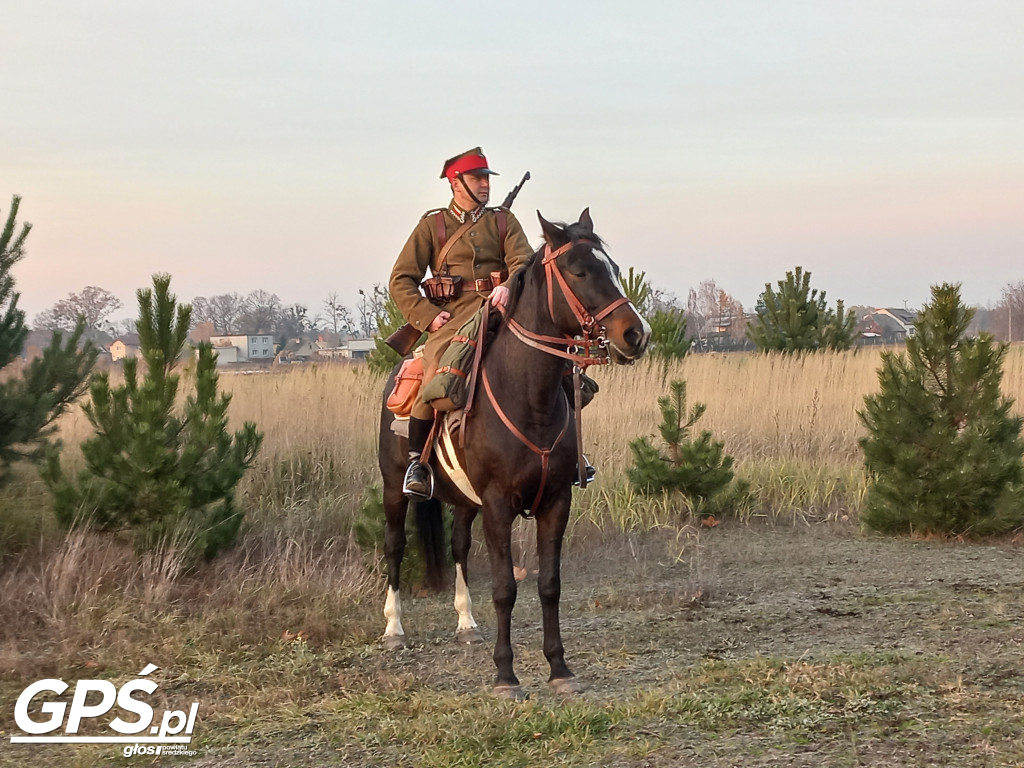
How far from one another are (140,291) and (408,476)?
2.72 m

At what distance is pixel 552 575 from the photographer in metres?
5.07

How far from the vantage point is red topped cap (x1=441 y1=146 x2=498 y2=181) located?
5.78 meters

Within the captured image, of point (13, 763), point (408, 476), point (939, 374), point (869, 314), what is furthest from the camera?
point (869, 314)

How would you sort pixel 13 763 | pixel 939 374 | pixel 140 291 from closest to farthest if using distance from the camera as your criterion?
pixel 13 763 → pixel 140 291 → pixel 939 374

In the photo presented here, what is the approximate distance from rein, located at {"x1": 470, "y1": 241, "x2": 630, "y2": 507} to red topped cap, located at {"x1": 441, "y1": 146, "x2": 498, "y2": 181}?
45.4 inches

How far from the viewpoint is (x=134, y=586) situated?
6.66m

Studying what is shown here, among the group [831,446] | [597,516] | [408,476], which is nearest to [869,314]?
[831,446]

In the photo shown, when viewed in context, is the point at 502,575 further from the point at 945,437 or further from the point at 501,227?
the point at 945,437

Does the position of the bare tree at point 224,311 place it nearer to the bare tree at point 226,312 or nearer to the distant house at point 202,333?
the bare tree at point 226,312

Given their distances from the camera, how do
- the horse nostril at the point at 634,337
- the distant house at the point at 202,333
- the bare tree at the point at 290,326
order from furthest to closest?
the bare tree at the point at 290,326
the distant house at the point at 202,333
the horse nostril at the point at 634,337

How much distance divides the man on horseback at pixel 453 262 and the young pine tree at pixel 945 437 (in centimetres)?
419

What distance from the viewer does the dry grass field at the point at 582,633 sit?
411 centimetres

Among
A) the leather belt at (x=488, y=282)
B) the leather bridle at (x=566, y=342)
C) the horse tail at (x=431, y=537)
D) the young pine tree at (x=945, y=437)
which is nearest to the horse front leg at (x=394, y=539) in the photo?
the horse tail at (x=431, y=537)

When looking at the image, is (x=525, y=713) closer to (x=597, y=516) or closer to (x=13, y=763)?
(x=13, y=763)
